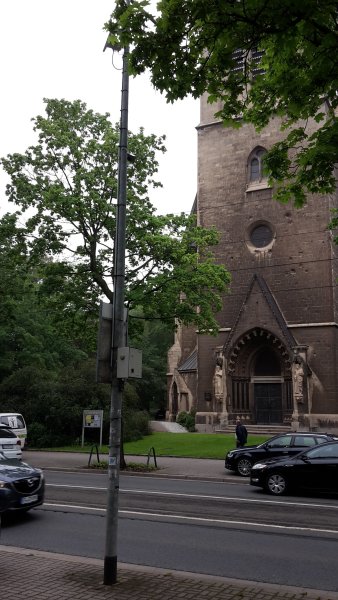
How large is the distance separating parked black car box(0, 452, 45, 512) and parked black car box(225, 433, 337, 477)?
815 cm

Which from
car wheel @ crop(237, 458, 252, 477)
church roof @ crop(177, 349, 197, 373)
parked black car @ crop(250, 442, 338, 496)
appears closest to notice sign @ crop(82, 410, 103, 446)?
car wheel @ crop(237, 458, 252, 477)

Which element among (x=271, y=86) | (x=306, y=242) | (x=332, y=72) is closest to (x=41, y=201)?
(x=271, y=86)

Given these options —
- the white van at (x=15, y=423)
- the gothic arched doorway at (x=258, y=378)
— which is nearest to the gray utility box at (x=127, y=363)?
the white van at (x=15, y=423)

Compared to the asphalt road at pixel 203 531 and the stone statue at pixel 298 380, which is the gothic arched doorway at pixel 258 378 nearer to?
the stone statue at pixel 298 380

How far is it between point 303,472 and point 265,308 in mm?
20949

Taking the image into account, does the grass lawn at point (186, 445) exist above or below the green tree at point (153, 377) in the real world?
below

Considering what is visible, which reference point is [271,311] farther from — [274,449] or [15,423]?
[274,449]

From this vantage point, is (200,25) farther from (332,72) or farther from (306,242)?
(306,242)

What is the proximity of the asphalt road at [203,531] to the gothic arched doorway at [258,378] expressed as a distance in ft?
65.5

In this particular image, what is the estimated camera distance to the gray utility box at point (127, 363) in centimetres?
660

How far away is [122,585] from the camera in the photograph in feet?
19.5

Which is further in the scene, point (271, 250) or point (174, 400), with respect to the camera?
point (174, 400)

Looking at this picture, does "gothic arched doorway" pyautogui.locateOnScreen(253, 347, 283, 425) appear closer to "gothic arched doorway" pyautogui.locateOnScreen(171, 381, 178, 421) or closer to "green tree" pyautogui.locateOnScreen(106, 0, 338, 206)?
"gothic arched doorway" pyautogui.locateOnScreen(171, 381, 178, 421)

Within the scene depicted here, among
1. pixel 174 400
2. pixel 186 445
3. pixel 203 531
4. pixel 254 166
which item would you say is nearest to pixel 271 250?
pixel 254 166
